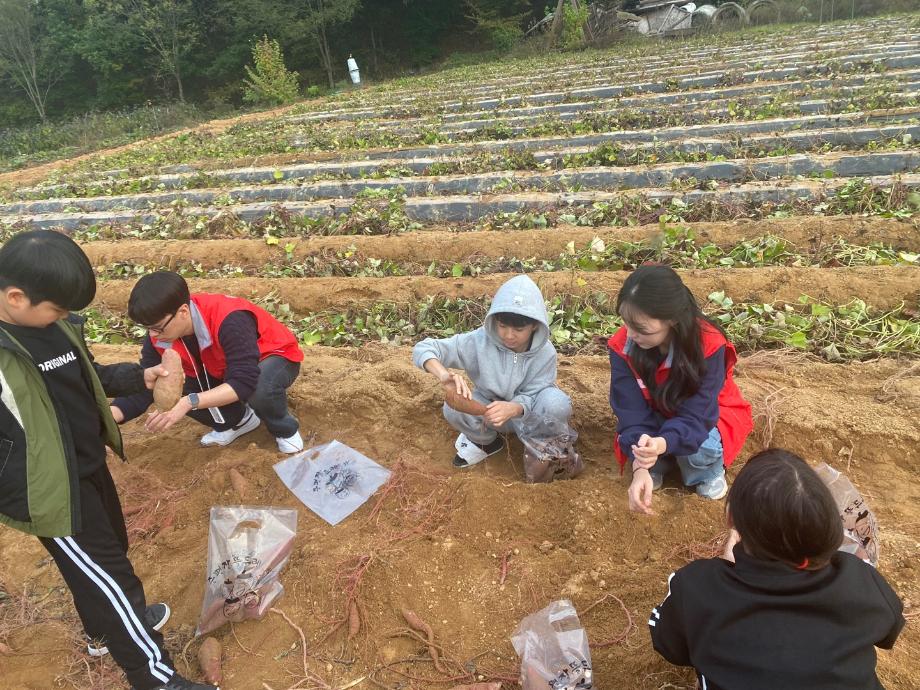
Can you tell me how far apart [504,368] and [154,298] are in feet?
5.05

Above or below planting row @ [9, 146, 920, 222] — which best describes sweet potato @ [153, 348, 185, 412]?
below

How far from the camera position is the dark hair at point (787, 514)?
1197 mm

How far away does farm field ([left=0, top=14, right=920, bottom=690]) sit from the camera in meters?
2.14

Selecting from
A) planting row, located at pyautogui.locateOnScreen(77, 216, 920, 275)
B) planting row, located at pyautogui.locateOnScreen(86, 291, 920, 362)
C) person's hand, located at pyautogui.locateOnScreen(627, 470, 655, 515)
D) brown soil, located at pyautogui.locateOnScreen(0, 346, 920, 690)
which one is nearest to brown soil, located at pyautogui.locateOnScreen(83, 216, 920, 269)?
planting row, located at pyautogui.locateOnScreen(77, 216, 920, 275)

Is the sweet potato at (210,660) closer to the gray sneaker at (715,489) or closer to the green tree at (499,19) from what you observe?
the gray sneaker at (715,489)

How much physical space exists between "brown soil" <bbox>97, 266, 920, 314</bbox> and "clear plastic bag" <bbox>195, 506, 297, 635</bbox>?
233 cm

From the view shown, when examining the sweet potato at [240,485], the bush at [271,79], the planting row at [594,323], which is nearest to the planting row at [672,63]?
the bush at [271,79]

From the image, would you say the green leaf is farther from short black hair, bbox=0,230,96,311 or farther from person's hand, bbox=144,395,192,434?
short black hair, bbox=0,230,96,311

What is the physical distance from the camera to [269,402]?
290cm

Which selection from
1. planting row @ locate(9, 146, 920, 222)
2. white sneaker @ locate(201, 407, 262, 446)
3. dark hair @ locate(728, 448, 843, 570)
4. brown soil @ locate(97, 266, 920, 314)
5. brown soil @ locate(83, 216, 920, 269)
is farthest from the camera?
planting row @ locate(9, 146, 920, 222)

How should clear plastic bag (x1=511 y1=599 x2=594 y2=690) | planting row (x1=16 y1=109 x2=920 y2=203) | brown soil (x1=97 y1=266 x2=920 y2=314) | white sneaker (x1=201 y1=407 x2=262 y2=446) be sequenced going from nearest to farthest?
clear plastic bag (x1=511 y1=599 x2=594 y2=690), white sneaker (x1=201 y1=407 x2=262 y2=446), brown soil (x1=97 y1=266 x2=920 y2=314), planting row (x1=16 y1=109 x2=920 y2=203)

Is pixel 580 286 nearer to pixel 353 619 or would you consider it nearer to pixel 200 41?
pixel 353 619

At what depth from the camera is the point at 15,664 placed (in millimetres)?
2152

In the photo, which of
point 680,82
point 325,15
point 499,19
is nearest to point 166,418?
point 680,82
